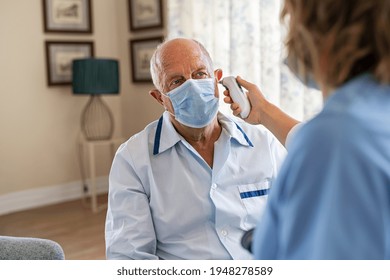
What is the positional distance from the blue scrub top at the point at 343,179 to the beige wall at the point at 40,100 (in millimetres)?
3999

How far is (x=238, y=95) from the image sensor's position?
162 cm

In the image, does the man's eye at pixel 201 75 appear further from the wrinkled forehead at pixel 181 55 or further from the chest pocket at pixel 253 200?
the chest pocket at pixel 253 200

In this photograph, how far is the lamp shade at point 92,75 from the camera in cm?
419

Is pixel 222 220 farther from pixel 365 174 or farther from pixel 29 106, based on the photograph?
pixel 29 106

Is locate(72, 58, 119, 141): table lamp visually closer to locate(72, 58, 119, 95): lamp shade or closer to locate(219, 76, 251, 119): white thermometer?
locate(72, 58, 119, 95): lamp shade

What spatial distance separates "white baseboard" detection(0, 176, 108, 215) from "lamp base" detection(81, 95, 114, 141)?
1.45 ft

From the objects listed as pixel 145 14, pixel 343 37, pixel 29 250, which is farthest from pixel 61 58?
pixel 343 37

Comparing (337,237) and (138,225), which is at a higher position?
(337,237)

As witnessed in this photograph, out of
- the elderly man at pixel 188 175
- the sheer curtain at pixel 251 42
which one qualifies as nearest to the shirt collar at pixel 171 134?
the elderly man at pixel 188 175

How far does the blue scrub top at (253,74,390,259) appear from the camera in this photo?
542 mm
